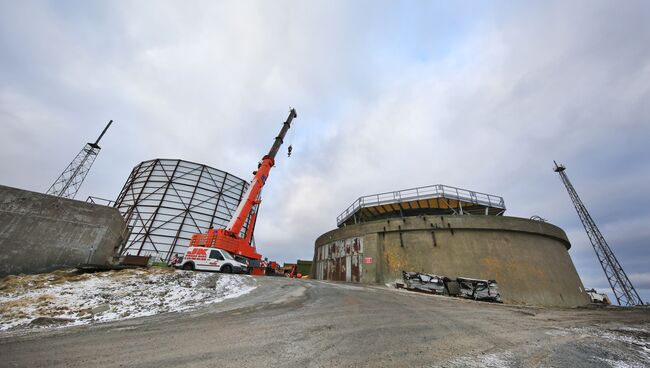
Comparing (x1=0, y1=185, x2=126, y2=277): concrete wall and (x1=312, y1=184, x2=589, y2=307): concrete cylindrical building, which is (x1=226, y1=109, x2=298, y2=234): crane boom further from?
(x1=312, y1=184, x2=589, y2=307): concrete cylindrical building

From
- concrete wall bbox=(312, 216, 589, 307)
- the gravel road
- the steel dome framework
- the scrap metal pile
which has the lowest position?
the gravel road

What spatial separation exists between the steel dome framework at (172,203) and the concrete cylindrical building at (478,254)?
18239mm

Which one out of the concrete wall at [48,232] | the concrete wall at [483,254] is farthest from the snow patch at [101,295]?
the concrete wall at [483,254]

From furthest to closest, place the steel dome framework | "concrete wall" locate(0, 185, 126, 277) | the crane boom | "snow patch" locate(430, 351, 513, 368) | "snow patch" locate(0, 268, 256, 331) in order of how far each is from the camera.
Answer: the steel dome framework → the crane boom → "concrete wall" locate(0, 185, 126, 277) → "snow patch" locate(0, 268, 256, 331) → "snow patch" locate(430, 351, 513, 368)

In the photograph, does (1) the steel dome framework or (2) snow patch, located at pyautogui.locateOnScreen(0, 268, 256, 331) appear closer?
(2) snow patch, located at pyautogui.locateOnScreen(0, 268, 256, 331)

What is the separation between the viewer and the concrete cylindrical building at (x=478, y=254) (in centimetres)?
1645

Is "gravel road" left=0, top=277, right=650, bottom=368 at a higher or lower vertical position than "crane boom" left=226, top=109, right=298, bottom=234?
lower

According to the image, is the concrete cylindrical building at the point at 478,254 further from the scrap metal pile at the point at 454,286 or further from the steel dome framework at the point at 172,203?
the steel dome framework at the point at 172,203

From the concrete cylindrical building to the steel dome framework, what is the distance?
1824cm

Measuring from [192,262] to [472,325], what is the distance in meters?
14.7

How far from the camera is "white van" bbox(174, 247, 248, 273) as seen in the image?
49.8 ft

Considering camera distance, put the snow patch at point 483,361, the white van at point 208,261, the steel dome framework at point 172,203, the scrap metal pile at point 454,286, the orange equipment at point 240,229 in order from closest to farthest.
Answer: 1. the snow patch at point 483,361
2. the scrap metal pile at point 454,286
3. the white van at point 208,261
4. the orange equipment at point 240,229
5. the steel dome framework at point 172,203

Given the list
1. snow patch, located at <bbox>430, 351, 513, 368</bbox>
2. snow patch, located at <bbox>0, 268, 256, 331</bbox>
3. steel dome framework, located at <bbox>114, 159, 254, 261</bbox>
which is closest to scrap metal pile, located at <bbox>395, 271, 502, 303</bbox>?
snow patch, located at <bbox>0, 268, 256, 331</bbox>

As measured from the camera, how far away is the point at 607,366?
4500mm
